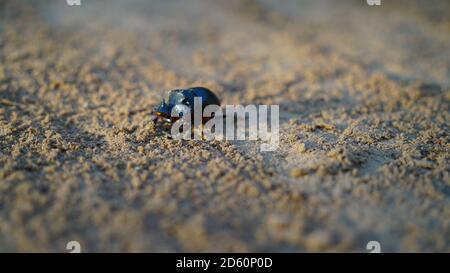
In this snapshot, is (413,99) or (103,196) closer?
(103,196)

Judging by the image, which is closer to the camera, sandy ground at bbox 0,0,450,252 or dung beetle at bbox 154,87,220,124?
sandy ground at bbox 0,0,450,252

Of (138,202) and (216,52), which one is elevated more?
(216,52)

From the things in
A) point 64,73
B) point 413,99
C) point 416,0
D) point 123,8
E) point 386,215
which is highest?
point 416,0

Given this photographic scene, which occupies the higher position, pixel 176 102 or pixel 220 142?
pixel 176 102

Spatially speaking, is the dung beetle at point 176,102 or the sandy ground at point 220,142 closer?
the sandy ground at point 220,142

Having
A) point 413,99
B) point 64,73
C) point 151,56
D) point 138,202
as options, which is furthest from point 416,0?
point 138,202

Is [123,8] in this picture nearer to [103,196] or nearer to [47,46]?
[47,46]
